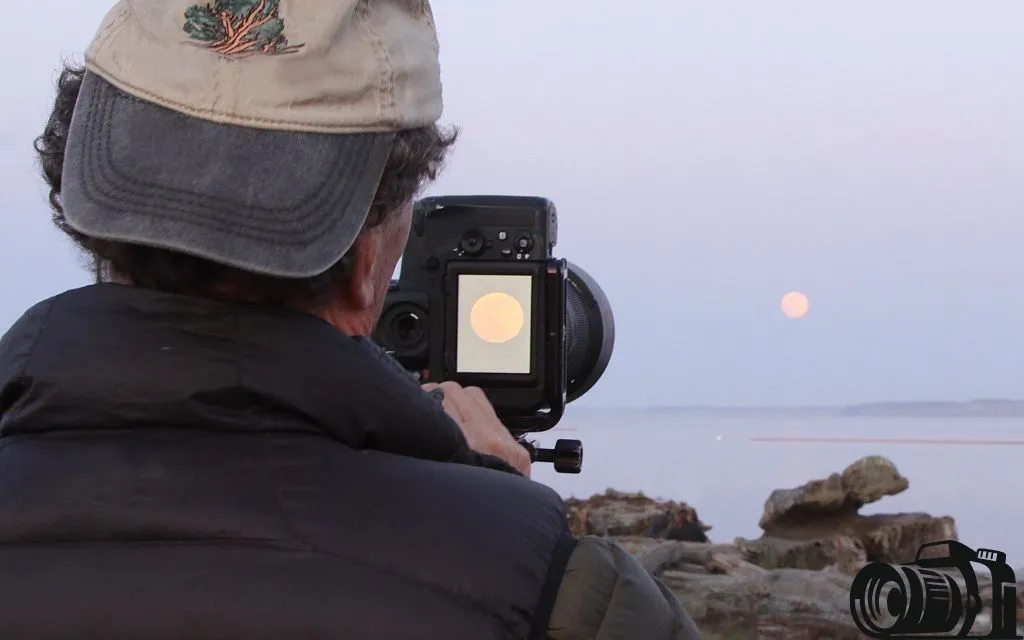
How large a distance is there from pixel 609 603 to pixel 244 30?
1.99 feet

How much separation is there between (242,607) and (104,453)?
181 mm

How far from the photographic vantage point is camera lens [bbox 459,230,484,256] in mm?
2316

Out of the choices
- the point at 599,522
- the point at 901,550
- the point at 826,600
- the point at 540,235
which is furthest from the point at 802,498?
the point at 540,235

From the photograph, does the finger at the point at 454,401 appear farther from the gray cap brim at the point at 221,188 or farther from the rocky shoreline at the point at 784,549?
the rocky shoreline at the point at 784,549

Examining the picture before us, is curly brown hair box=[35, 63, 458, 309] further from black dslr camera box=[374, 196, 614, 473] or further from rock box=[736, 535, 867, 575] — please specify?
rock box=[736, 535, 867, 575]

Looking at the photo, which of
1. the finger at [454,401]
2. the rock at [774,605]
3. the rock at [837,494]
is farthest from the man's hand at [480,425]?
the rock at [837,494]

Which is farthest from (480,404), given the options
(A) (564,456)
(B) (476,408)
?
(A) (564,456)

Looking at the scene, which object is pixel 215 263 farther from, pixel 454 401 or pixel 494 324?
pixel 494 324

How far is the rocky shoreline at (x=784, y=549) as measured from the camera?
22.6ft

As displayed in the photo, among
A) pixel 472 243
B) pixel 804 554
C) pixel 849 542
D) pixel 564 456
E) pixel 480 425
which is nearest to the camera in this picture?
pixel 480 425

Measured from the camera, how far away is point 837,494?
934 cm

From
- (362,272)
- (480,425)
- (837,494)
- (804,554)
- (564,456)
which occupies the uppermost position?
(362,272)

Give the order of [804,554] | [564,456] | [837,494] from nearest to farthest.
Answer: [564,456], [804,554], [837,494]

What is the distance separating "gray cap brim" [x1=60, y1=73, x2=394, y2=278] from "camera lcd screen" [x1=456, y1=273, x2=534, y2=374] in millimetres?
1007
